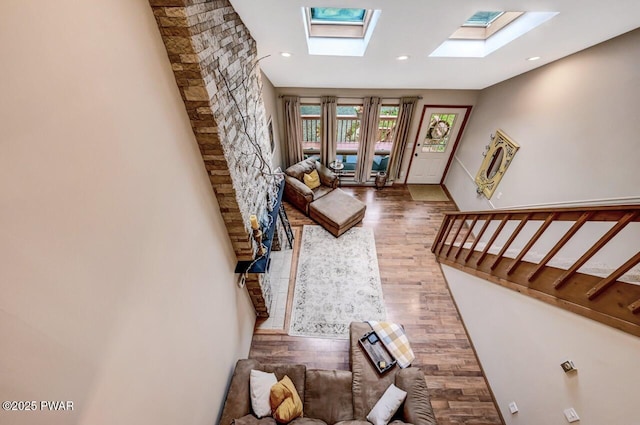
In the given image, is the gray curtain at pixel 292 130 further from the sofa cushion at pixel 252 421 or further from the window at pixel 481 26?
the sofa cushion at pixel 252 421

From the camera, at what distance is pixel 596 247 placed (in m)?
1.68

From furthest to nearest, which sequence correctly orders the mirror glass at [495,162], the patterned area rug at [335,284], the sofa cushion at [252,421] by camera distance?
the mirror glass at [495,162] < the patterned area rug at [335,284] < the sofa cushion at [252,421]

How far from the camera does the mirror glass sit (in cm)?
410

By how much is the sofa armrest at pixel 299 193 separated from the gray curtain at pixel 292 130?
90 centimetres

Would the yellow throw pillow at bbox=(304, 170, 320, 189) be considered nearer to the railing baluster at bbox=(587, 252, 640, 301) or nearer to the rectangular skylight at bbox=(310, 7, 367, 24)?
the rectangular skylight at bbox=(310, 7, 367, 24)

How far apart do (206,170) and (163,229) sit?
63 cm

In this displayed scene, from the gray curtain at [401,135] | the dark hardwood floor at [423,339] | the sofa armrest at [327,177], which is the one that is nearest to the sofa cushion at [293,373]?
the dark hardwood floor at [423,339]

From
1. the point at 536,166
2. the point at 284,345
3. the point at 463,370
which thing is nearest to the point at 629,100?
the point at 536,166

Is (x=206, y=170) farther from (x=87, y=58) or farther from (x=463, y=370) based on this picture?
(x=463, y=370)

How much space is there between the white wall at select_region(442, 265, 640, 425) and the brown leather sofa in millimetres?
987

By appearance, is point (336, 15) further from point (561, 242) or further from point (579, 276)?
point (579, 276)

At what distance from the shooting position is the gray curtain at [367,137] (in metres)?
4.96

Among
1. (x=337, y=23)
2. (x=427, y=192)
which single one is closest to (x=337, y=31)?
(x=337, y=23)

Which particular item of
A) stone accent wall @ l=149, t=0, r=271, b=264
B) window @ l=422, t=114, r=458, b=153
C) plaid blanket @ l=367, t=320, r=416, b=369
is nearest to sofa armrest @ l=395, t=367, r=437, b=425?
plaid blanket @ l=367, t=320, r=416, b=369
